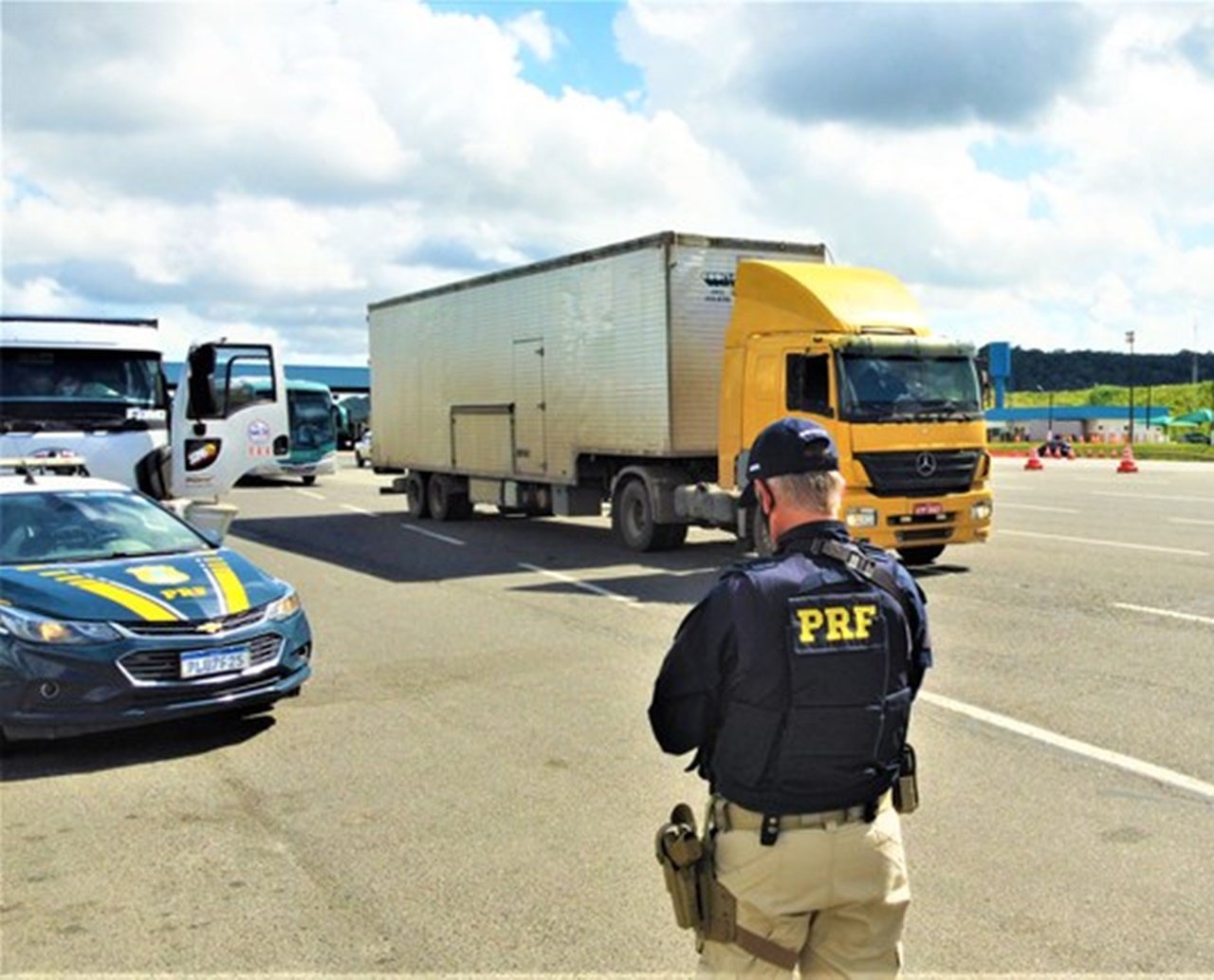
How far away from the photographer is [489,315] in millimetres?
18344

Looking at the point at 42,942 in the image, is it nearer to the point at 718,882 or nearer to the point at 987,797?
the point at 718,882

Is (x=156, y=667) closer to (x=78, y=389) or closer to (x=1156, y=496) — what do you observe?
(x=78, y=389)

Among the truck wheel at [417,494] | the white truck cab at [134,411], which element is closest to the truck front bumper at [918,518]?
the white truck cab at [134,411]

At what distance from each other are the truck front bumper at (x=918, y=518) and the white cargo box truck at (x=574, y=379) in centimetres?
198

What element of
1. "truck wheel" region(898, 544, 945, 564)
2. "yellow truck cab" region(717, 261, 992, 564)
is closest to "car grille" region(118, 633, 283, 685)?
"yellow truck cab" region(717, 261, 992, 564)

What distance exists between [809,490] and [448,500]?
17.8 metres

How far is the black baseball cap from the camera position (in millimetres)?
2785

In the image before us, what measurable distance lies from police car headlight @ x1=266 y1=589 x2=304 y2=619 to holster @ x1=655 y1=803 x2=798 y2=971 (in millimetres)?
4578

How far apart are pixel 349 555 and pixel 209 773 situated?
9606mm

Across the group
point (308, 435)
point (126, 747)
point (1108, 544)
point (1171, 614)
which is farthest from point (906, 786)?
point (308, 435)

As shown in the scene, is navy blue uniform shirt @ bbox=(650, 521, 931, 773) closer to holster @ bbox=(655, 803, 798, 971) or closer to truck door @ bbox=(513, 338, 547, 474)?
holster @ bbox=(655, 803, 798, 971)

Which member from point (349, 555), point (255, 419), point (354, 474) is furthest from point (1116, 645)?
point (354, 474)

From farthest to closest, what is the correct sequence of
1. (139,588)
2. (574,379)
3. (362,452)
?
(362,452)
(574,379)
(139,588)

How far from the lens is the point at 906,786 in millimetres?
2904
